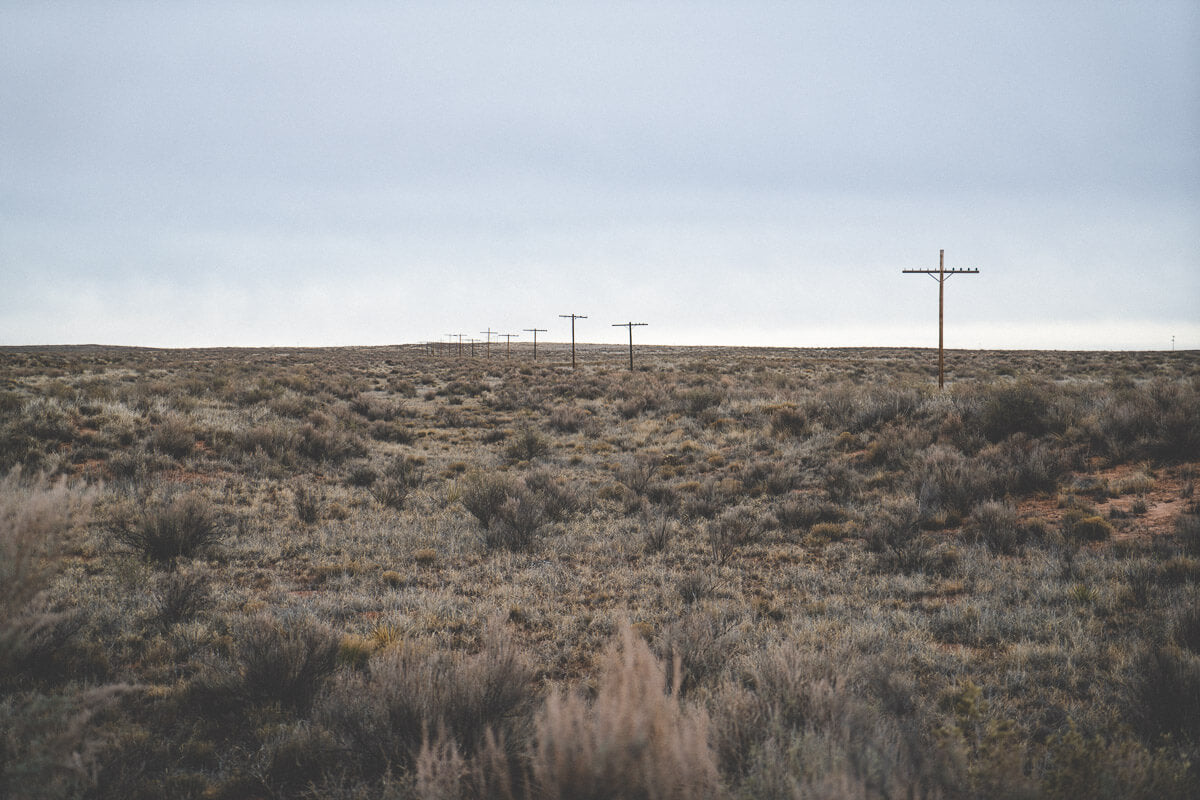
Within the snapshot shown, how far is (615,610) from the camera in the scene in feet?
21.4

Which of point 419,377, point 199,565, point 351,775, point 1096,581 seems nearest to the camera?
point 351,775

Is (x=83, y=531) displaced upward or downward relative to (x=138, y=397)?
downward

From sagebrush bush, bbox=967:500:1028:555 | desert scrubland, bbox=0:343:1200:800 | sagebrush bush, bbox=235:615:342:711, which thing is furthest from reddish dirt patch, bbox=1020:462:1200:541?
sagebrush bush, bbox=235:615:342:711

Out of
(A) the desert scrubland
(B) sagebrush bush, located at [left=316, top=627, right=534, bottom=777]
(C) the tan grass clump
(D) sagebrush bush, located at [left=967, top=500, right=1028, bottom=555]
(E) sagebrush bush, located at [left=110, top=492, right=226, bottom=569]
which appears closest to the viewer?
(C) the tan grass clump

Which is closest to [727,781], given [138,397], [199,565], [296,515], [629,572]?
[629,572]

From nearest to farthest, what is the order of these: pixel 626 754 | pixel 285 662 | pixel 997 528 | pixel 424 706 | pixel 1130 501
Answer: pixel 626 754 < pixel 424 706 < pixel 285 662 < pixel 997 528 < pixel 1130 501

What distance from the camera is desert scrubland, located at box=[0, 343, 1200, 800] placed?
299 centimetres

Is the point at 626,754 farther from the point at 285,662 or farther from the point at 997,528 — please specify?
the point at 997,528

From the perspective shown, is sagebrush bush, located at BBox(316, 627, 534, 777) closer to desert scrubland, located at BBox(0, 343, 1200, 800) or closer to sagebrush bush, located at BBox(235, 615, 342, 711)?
desert scrubland, located at BBox(0, 343, 1200, 800)

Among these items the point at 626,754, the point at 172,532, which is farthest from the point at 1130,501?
the point at 172,532

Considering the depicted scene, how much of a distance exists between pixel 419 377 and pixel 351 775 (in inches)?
1491

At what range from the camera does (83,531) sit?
8453 mm

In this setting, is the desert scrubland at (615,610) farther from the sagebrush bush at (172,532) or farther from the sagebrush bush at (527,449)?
the sagebrush bush at (527,449)

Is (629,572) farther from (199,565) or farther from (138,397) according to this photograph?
(138,397)
